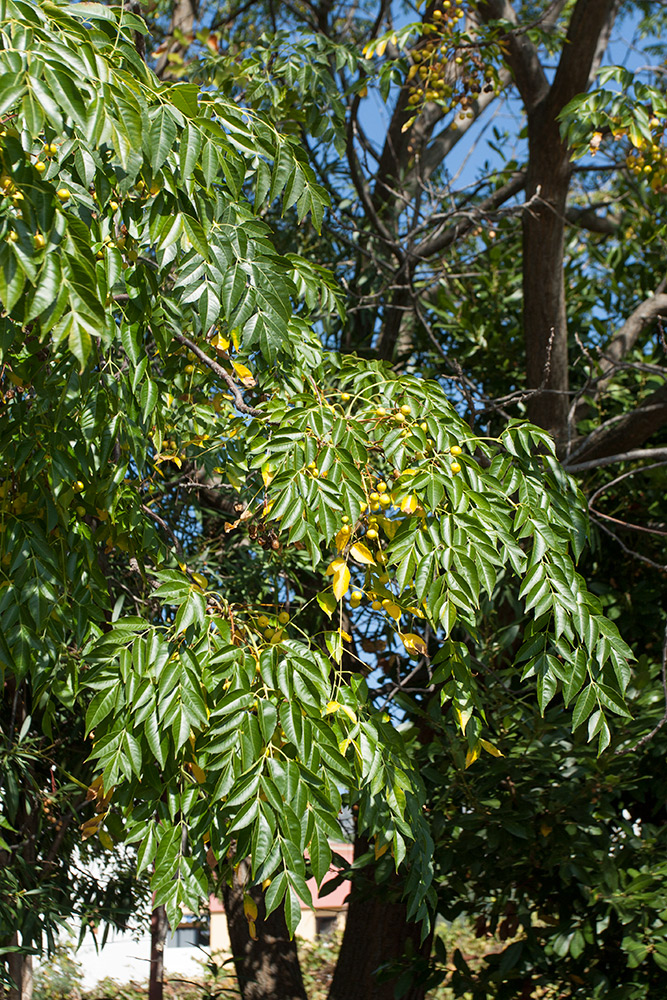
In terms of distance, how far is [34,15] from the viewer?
120cm

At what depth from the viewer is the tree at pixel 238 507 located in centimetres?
125

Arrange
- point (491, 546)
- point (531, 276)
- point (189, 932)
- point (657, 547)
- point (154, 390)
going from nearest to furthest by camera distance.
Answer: point (491, 546) → point (154, 390) → point (531, 276) → point (657, 547) → point (189, 932)

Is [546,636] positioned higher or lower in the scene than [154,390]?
lower

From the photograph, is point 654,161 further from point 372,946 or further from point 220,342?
point 372,946

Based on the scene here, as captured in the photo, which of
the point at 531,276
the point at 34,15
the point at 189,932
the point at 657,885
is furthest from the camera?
the point at 189,932

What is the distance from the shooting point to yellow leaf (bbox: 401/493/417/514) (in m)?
1.51

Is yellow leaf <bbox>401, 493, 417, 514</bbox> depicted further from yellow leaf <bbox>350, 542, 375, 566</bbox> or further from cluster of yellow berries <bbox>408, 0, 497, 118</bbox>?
cluster of yellow berries <bbox>408, 0, 497, 118</bbox>

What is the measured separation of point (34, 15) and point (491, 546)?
104 cm

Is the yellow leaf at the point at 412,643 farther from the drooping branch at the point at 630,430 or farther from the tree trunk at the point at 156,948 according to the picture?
the tree trunk at the point at 156,948

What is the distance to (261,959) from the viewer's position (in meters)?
3.35

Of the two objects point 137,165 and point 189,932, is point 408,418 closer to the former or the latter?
point 137,165

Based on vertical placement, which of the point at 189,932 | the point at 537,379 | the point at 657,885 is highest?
the point at 537,379

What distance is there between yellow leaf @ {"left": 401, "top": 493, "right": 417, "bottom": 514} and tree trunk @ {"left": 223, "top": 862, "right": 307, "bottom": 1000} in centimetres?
222

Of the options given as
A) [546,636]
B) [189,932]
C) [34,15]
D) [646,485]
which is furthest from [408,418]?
[189,932]
